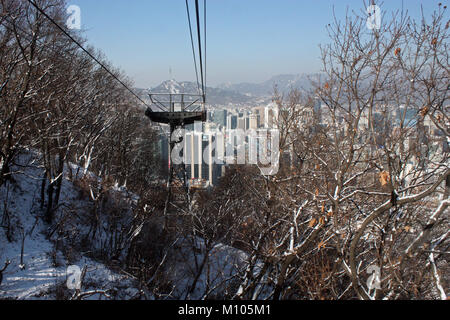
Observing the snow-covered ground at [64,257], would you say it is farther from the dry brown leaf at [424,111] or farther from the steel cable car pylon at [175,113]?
the dry brown leaf at [424,111]

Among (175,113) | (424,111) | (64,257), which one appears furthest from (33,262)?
(424,111)

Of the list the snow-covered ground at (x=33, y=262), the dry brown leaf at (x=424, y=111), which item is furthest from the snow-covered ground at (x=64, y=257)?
the dry brown leaf at (x=424, y=111)

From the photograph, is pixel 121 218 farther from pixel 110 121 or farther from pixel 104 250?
pixel 110 121

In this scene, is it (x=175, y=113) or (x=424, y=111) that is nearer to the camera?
(x=424, y=111)

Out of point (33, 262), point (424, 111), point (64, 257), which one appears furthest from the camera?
point (64, 257)

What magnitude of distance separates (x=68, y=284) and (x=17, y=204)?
4002mm

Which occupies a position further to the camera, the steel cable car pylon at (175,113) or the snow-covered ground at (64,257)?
the steel cable car pylon at (175,113)

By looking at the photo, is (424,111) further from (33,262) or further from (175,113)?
(33,262)

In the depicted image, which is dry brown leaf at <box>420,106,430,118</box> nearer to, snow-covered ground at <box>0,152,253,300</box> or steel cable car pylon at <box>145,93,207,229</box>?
snow-covered ground at <box>0,152,253,300</box>

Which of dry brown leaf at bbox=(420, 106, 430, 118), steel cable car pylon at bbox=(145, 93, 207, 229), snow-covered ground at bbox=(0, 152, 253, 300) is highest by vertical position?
steel cable car pylon at bbox=(145, 93, 207, 229)

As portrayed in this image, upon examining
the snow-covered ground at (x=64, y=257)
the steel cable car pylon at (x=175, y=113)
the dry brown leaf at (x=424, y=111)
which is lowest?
the snow-covered ground at (x=64, y=257)

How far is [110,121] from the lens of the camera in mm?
12594

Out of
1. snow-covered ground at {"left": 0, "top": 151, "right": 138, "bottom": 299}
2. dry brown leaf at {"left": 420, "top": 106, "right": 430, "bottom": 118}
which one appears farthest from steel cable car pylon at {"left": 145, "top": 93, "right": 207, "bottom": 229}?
dry brown leaf at {"left": 420, "top": 106, "right": 430, "bottom": 118}
